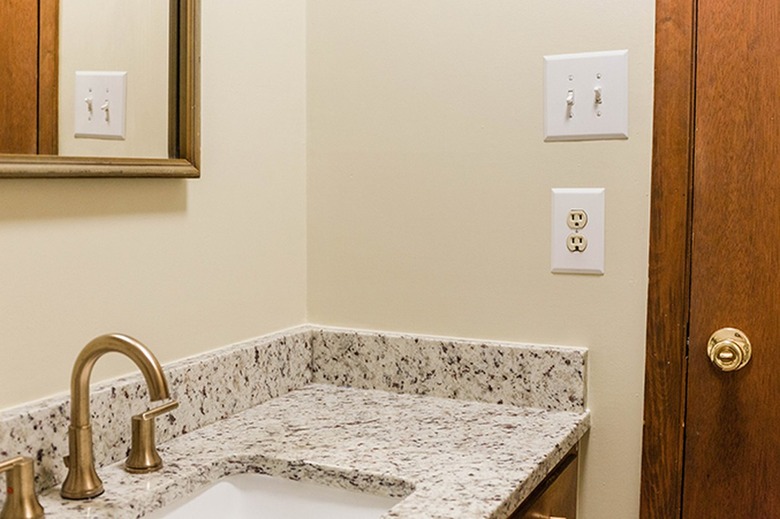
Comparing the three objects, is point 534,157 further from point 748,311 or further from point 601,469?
point 601,469

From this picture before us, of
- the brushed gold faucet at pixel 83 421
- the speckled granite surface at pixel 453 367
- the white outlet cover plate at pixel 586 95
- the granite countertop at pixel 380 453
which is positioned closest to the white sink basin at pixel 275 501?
the granite countertop at pixel 380 453

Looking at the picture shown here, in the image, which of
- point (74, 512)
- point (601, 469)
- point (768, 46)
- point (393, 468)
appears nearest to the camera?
point (74, 512)

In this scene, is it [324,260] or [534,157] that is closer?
[534,157]

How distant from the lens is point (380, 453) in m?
1.08

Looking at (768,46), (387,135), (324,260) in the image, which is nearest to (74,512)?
(324,260)

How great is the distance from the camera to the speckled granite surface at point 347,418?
931 mm

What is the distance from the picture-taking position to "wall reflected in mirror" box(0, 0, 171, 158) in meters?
0.89

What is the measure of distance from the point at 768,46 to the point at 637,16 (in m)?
0.19

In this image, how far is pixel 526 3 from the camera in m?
1.30

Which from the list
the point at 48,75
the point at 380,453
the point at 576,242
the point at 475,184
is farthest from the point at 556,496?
the point at 48,75

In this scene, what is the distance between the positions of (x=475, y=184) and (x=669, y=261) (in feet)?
1.07

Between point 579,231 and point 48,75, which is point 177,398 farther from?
point 579,231

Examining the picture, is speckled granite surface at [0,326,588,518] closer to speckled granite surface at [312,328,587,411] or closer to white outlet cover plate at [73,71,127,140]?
speckled granite surface at [312,328,587,411]

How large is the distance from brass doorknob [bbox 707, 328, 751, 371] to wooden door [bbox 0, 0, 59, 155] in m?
0.94
